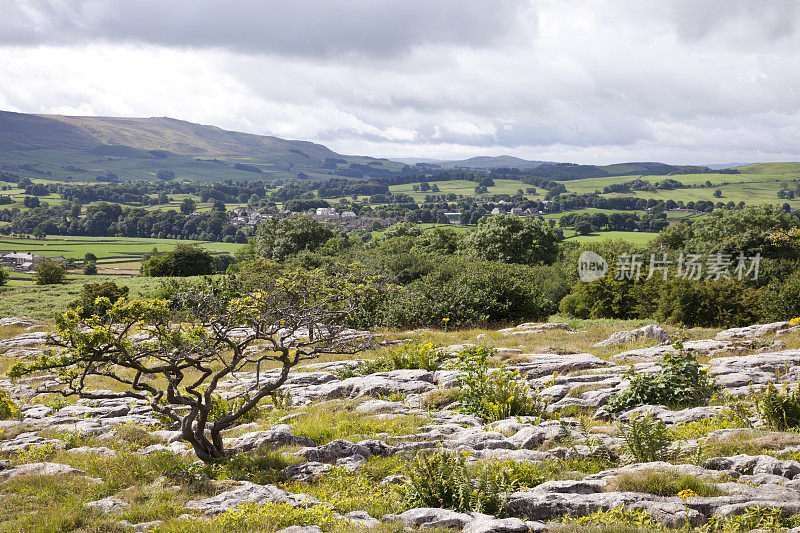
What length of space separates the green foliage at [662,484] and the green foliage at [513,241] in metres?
55.5

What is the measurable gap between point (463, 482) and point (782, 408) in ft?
22.2

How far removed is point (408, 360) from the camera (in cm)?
1641

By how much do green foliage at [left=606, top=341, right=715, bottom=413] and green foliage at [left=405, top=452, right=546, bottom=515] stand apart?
4544mm

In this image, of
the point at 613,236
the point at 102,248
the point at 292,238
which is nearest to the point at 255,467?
the point at 292,238

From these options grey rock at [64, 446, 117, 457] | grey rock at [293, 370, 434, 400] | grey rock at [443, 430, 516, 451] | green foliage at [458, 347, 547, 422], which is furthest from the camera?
grey rock at [293, 370, 434, 400]

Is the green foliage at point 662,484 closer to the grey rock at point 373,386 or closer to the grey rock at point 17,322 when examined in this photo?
the grey rock at point 373,386

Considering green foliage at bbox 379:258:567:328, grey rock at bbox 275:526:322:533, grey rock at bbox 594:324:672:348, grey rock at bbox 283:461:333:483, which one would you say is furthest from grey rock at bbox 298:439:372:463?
green foliage at bbox 379:258:567:328

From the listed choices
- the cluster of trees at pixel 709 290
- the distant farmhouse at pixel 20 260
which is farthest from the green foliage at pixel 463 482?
the distant farmhouse at pixel 20 260

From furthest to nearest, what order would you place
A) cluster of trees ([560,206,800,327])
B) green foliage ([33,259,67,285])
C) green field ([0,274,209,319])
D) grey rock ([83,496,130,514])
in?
green foliage ([33,259,67,285]), green field ([0,274,209,319]), cluster of trees ([560,206,800,327]), grey rock ([83,496,130,514])

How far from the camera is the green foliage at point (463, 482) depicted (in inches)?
288

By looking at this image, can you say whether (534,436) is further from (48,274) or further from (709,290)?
(48,274)

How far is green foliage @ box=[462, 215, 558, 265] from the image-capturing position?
209 ft

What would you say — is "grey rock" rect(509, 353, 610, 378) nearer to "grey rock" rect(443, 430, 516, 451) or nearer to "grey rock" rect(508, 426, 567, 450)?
"grey rock" rect(508, 426, 567, 450)

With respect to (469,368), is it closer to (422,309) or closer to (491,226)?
(422,309)
